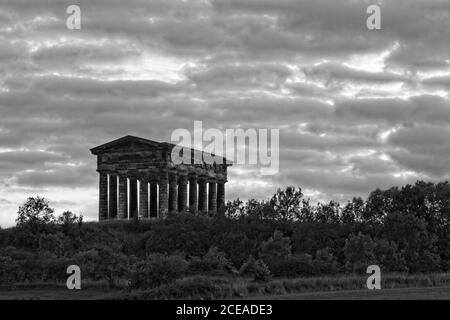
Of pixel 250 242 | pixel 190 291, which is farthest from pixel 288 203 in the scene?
pixel 190 291

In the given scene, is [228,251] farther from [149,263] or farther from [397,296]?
[397,296]

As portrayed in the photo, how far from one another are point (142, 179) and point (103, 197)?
6.40 meters

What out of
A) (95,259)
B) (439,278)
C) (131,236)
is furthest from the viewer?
(131,236)

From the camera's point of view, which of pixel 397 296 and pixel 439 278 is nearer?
pixel 397 296

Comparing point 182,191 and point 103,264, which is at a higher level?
point 182,191

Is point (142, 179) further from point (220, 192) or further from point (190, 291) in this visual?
point (190, 291)

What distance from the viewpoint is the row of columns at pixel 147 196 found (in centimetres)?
10319

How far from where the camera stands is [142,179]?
104 meters

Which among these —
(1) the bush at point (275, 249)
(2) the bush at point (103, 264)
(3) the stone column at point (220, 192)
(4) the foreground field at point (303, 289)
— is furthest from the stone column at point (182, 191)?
(4) the foreground field at point (303, 289)

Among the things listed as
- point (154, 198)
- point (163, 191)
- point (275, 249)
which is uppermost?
point (163, 191)

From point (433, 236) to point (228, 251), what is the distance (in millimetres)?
17322

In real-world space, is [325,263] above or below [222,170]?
below
